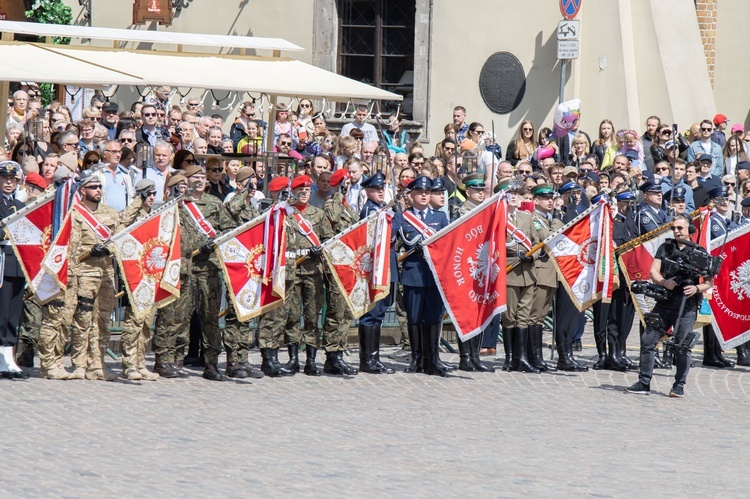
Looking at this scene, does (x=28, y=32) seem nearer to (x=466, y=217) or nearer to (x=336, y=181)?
(x=336, y=181)

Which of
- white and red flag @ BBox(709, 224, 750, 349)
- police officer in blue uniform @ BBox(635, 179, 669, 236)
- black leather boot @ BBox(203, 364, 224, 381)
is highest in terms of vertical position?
police officer in blue uniform @ BBox(635, 179, 669, 236)

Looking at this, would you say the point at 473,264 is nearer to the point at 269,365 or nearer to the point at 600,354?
the point at 600,354

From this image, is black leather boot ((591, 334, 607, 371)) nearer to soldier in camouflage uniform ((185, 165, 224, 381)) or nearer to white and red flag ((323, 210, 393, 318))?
white and red flag ((323, 210, 393, 318))

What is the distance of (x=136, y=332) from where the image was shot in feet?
44.4

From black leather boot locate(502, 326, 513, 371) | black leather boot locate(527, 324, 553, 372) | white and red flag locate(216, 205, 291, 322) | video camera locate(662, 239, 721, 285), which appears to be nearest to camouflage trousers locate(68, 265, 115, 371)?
white and red flag locate(216, 205, 291, 322)

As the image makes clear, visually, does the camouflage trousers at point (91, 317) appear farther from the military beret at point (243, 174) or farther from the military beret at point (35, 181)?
the military beret at point (243, 174)

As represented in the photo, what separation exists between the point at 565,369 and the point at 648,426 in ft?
9.74

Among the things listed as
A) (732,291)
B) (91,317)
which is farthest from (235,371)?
(732,291)

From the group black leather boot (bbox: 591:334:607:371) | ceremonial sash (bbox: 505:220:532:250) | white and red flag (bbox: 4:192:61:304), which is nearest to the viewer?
white and red flag (bbox: 4:192:61:304)

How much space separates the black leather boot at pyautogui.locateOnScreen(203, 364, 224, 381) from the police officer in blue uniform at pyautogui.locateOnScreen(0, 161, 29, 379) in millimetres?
1553

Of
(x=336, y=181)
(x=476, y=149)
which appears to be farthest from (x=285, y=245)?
(x=476, y=149)

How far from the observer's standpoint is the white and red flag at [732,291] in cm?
1566

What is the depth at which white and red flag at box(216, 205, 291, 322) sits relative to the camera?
13711 millimetres

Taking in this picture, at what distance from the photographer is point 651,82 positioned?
26219 millimetres
